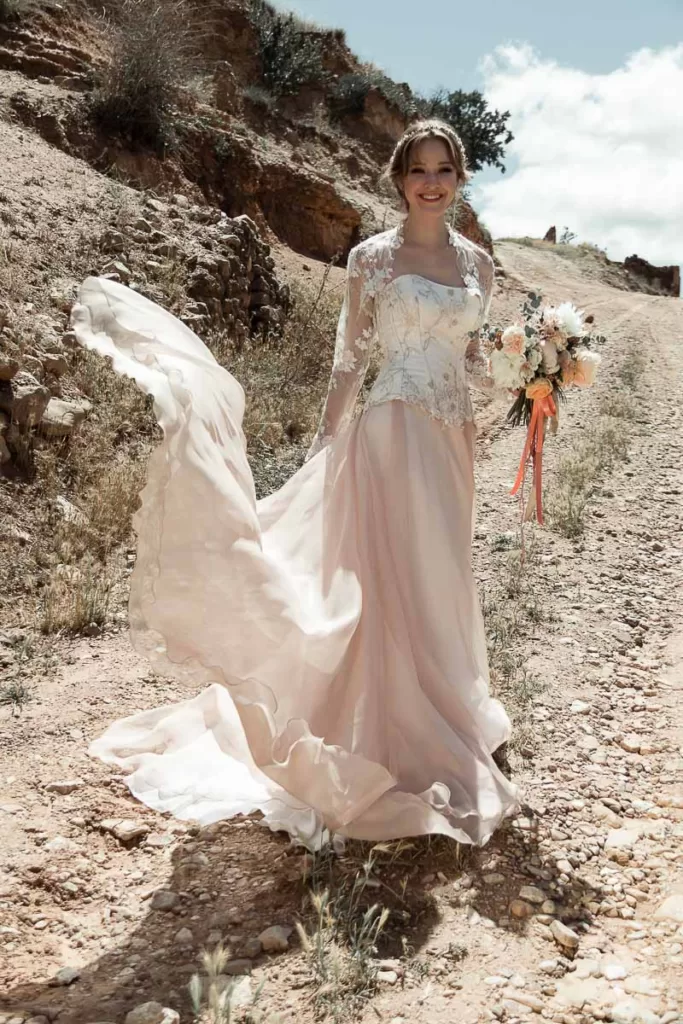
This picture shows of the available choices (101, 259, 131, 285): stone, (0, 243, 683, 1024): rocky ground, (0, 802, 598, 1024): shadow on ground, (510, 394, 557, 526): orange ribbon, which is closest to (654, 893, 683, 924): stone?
(0, 243, 683, 1024): rocky ground

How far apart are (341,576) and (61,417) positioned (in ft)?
11.4

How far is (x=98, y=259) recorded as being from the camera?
323 inches

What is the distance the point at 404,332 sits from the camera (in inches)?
146

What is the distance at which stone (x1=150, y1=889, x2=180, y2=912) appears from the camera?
3042 mm

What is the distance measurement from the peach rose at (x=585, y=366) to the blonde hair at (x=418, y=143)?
925mm

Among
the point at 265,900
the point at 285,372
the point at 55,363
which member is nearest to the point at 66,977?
the point at 265,900

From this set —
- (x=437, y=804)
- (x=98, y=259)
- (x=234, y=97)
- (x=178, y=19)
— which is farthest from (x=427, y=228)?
(x=234, y=97)

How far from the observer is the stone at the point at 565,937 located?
2.88 m

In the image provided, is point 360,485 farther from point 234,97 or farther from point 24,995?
point 234,97

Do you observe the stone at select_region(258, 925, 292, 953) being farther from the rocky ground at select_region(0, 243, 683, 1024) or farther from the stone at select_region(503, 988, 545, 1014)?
the stone at select_region(503, 988, 545, 1014)

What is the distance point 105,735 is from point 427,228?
2492 mm

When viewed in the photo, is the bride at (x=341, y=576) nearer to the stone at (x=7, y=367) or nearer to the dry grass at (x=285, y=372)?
the stone at (x=7, y=367)

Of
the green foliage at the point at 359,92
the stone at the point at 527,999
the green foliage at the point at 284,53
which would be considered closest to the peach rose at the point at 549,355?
the stone at the point at 527,999

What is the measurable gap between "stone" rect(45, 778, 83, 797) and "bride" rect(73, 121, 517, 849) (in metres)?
0.18
